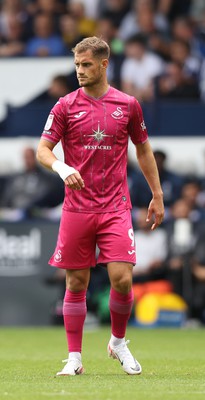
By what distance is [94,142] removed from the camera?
26.7 ft

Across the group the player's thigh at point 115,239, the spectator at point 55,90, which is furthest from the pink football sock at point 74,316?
the spectator at point 55,90

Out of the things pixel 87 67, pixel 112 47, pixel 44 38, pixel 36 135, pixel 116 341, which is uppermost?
pixel 44 38

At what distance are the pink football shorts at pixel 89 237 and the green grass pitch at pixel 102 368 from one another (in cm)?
82

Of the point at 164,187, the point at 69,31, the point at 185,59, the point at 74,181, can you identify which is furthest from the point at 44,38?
the point at 74,181

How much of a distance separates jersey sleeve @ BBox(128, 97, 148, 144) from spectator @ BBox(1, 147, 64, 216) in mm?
7946

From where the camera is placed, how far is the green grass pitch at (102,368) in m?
6.88

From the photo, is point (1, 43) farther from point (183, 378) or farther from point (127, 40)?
point (183, 378)

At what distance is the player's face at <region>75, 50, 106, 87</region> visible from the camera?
26.5 ft

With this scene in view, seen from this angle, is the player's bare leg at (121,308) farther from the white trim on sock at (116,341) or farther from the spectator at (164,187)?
the spectator at (164,187)

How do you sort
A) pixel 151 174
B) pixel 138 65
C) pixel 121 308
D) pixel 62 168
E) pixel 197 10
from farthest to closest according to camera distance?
pixel 197 10, pixel 138 65, pixel 151 174, pixel 121 308, pixel 62 168

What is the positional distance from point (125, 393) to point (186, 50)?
11758 millimetres

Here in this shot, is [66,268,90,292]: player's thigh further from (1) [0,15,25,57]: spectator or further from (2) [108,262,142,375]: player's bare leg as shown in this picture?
(1) [0,15,25,57]: spectator

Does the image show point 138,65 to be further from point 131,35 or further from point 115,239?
point 115,239

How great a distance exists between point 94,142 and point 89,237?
674 mm
